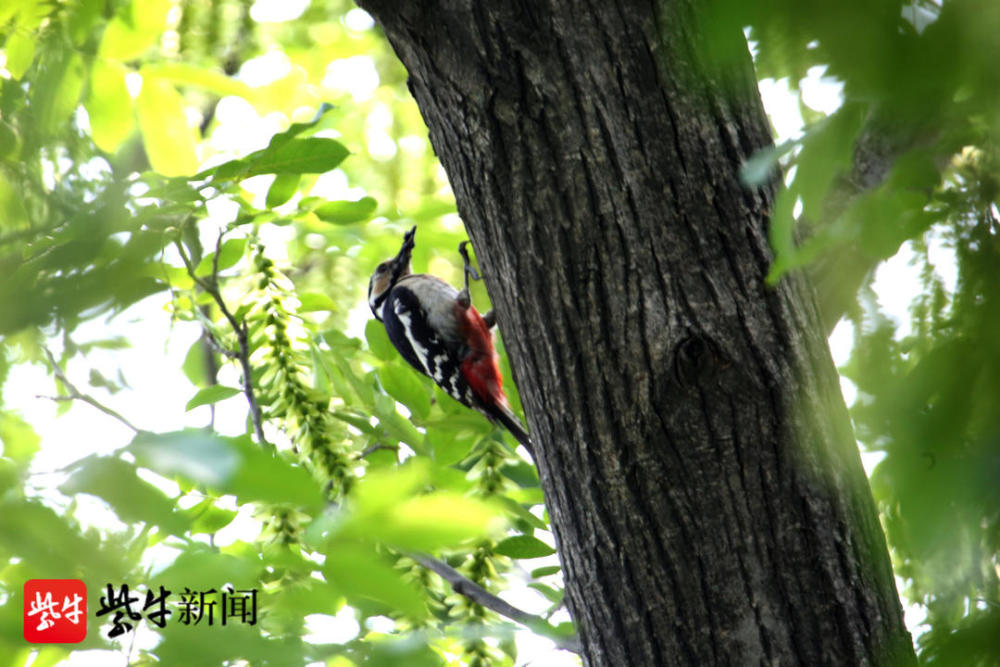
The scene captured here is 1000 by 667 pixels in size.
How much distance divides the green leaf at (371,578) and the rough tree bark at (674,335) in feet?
2.80

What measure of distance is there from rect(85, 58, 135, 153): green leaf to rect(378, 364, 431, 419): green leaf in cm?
99

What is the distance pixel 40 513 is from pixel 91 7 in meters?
0.86

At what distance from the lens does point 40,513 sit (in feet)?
2.42

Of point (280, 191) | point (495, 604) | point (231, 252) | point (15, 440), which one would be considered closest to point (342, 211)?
point (280, 191)

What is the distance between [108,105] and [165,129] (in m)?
0.24

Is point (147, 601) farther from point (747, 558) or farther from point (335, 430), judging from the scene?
point (335, 430)

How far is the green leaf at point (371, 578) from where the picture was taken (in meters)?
0.79

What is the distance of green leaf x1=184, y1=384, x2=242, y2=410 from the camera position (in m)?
2.45

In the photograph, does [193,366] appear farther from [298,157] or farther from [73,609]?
[73,609]

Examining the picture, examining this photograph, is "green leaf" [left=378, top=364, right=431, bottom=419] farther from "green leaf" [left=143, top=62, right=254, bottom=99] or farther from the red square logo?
the red square logo

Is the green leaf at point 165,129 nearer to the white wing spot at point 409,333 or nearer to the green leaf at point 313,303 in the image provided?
the green leaf at point 313,303

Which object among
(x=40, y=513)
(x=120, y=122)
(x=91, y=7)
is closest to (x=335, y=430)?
(x=120, y=122)

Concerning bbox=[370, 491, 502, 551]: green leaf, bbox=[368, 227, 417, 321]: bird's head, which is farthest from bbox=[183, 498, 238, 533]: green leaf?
bbox=[368, 227, 417, 321]: bird's head

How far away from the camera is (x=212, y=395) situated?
8.07ft
